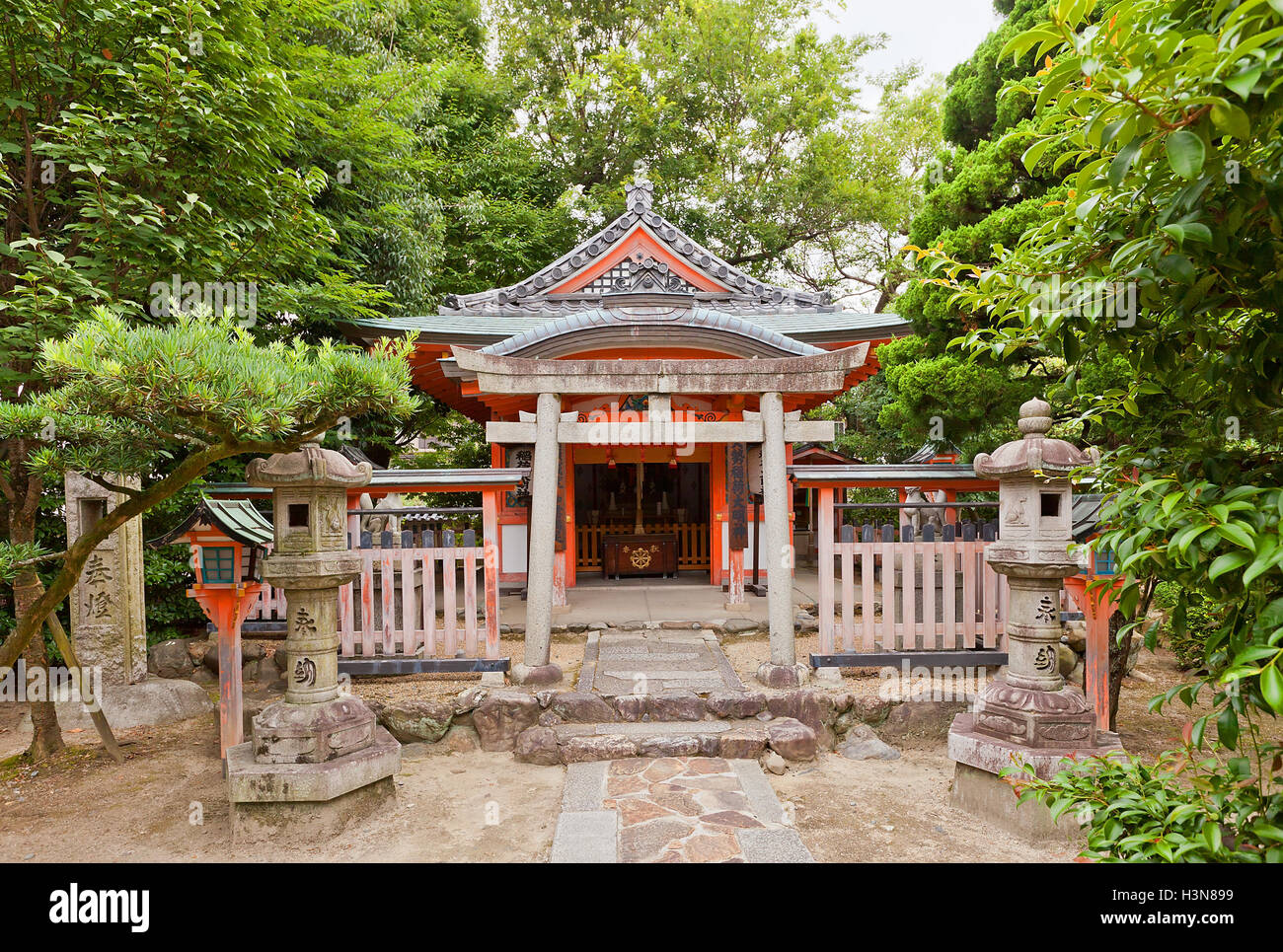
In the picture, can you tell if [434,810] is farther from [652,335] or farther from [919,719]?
[652,335]

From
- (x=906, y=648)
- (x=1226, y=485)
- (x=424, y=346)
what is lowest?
(x=906, y=648)

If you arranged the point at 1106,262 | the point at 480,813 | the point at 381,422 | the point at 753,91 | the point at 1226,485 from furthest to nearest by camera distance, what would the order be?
A: the point at 753,91, the point at 381,422, the point at 480,813, the point at 1106,262, the point at 1226,485

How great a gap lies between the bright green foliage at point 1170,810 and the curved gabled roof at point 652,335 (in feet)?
18.5

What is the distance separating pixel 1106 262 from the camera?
6.44 ft

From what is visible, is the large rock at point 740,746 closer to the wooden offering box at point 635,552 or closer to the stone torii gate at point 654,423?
the stone torii gate at point 654,423

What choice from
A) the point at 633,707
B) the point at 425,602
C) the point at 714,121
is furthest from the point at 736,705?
the point at 714,121

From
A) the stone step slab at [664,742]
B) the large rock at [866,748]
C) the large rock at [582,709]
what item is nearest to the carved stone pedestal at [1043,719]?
the large rock at [866,748]

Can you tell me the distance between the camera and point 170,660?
23.7 feet

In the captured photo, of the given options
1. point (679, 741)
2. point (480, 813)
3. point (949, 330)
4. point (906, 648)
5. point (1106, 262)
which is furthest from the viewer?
point (949, 330)

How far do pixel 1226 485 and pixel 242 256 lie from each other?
657cm

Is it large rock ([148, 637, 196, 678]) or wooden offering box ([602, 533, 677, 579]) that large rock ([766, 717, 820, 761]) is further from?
large rock ([148, 637, 196, 678])

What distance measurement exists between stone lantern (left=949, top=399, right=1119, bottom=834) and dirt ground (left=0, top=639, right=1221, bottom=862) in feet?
1.31

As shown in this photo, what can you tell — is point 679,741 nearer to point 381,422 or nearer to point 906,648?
point 906,648

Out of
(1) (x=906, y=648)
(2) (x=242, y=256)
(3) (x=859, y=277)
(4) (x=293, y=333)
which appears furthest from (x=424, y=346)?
(3) (x=859, y=277)
